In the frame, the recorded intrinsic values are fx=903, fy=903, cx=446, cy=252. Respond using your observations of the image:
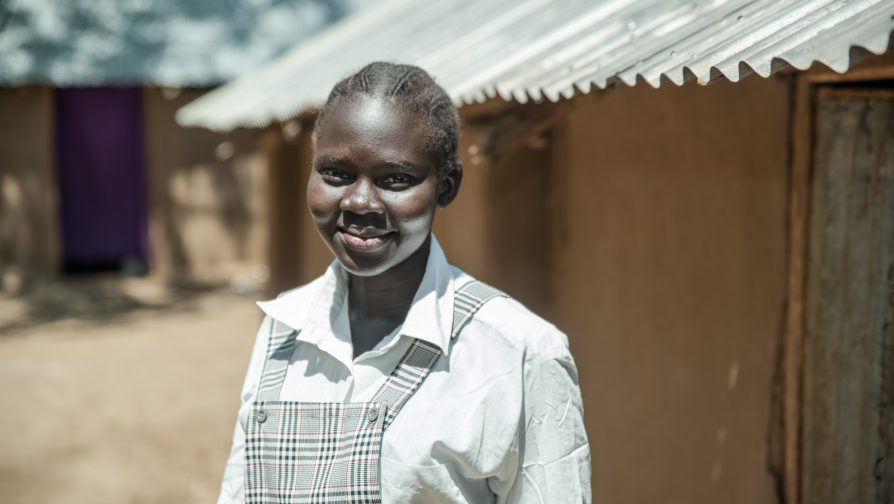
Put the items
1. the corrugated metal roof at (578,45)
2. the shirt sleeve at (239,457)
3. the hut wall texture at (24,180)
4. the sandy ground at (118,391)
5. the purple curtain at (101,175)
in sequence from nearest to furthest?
the shirt sleeve at (239,457) < the corrugated metal roof at (578,45) < the sandy ground at (118,391) < the hut wall texture at (24,180) < the purple curtain at (101,175)

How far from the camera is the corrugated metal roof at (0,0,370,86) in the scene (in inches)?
418

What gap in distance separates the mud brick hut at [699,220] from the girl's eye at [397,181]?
2.46 feet

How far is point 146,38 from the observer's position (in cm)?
1110

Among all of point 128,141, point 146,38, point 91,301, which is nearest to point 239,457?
point 91,301

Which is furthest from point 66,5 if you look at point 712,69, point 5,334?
point 712,69

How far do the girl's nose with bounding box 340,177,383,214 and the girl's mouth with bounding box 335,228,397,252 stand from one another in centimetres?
5

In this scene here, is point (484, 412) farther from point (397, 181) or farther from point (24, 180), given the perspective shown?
point (24, 180)

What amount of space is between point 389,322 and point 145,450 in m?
4.40

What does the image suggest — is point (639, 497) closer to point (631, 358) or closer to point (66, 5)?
point (631, 358)

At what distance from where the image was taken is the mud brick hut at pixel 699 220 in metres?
2.36

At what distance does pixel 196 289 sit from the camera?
11008 mm

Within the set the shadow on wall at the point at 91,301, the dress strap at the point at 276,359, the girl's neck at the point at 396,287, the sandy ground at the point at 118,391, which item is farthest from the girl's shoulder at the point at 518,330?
the shadow on wall at the point at 91,301

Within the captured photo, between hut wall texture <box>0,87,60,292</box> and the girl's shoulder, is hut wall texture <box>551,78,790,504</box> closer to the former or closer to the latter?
the girl's shoulder

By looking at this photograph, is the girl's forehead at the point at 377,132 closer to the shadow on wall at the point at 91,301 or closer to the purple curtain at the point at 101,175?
the shadow on wall at the point at 91,301
